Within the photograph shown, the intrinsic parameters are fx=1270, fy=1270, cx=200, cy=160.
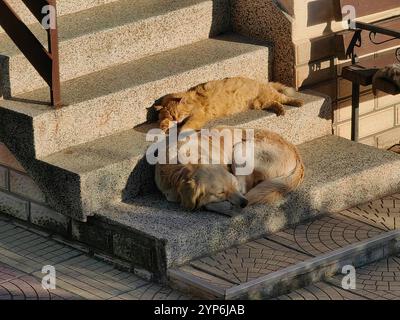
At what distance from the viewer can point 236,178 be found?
8867 mm

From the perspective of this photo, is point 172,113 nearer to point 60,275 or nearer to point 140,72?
point 140,72

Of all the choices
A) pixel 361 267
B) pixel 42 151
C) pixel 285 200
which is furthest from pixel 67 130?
pixel 361 267

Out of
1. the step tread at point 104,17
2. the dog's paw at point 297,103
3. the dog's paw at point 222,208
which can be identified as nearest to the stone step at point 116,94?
the step tread at point 104,17

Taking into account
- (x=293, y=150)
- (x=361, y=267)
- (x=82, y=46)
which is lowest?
(x=361, y=267)

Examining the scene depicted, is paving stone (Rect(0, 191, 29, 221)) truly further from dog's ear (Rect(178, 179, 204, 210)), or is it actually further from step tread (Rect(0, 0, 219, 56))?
dog's ear (Rect(178, 179, 204, 210))

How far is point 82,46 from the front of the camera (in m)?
9.41

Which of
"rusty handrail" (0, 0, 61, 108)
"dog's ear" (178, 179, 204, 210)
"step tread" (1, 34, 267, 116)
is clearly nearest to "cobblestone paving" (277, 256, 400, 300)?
"dog's ear" (178, 179, 204, 210)

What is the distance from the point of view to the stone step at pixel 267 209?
27.4 ft

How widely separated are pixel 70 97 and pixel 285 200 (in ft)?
5.56

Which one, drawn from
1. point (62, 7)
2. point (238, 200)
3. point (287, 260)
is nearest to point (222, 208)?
point (238, 200)

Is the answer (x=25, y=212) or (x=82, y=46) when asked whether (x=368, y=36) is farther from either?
(x=25, y=212)

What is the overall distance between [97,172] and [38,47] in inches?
39.4

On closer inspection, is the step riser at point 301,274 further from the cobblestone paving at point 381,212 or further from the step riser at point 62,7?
the step riser at point 62,7

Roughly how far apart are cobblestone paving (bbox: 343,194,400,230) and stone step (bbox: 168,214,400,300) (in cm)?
10
